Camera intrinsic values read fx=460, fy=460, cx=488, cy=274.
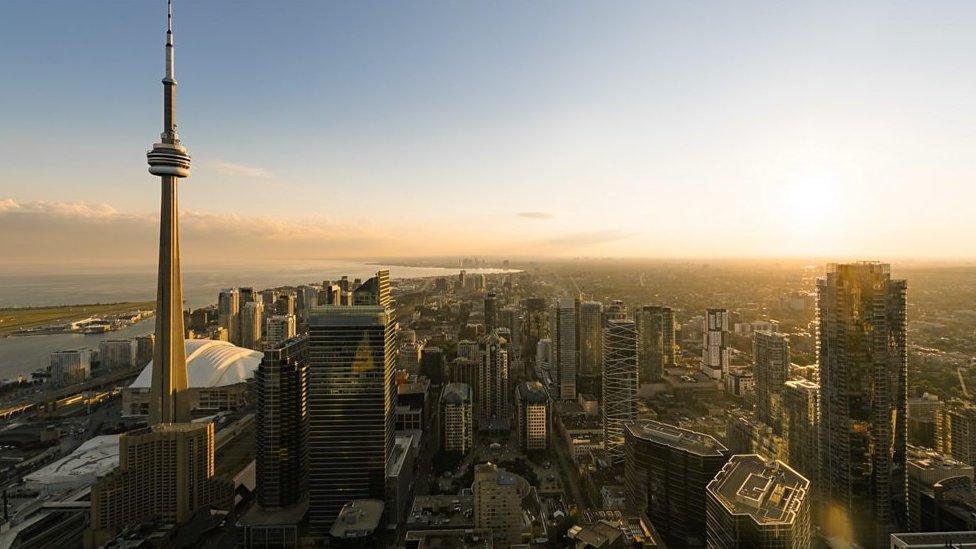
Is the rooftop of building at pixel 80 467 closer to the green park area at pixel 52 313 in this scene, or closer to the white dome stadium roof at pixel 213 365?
the white dome stadium roof at pixel 213 365

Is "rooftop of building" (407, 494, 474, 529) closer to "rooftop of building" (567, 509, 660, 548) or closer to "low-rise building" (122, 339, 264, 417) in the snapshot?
"rooftop of building" (567, 509, 660, 548)

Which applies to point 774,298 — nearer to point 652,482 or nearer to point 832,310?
point 832,310

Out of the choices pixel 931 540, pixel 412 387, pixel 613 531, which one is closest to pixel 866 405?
pixel 931 540

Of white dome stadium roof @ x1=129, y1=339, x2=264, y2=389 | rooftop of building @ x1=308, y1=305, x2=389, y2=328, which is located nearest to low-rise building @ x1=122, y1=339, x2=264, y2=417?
white dome stadium roof @ x1=129, y1=339, x2=264, y2=389

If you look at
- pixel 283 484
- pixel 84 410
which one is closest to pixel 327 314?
pixel 283 484

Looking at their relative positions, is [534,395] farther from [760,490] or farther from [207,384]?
[207,384]

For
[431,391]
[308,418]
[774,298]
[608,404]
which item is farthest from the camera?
[774,298]

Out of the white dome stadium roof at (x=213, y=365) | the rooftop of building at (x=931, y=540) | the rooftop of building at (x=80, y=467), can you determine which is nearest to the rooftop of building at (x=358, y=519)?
the rooftop of building at (x=80, y=467)
